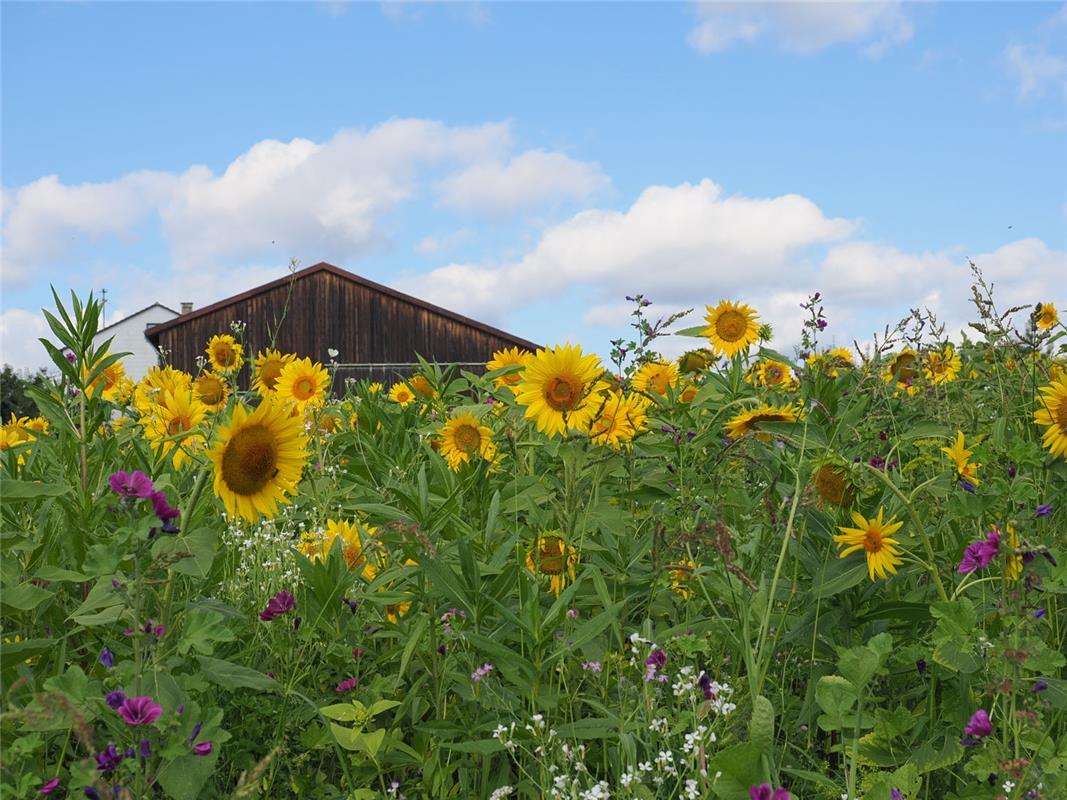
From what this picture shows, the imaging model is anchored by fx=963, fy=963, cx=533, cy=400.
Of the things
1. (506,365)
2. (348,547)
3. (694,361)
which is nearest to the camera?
(348,547)

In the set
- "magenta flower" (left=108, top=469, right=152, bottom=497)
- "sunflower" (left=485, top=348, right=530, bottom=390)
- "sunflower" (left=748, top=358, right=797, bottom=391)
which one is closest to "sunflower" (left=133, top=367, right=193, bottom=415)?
"sunflower" (left=485, top=348, right=530, bottom=390)

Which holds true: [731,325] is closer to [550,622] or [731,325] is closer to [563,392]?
[563,392]

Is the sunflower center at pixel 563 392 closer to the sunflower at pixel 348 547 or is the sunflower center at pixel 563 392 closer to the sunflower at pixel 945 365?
the sunflower at pixel 348 547

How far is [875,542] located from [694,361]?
2.47 m

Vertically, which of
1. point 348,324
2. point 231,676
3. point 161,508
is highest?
point 348,324

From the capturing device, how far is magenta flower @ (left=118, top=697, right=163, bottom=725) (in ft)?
6.03

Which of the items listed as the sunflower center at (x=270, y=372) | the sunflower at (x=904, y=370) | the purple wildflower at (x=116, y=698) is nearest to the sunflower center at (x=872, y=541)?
the purple wildflower at (x=116, y=698)

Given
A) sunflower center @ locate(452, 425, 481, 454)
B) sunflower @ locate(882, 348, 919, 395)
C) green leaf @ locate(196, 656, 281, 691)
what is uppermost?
sunflower @ locate(882, 348, 919, 395)

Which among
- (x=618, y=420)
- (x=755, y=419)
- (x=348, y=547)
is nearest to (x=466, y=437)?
(x=618, y=420)

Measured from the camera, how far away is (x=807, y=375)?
3.37 meters

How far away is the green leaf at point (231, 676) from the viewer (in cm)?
212

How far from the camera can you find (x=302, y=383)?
5.67 metres

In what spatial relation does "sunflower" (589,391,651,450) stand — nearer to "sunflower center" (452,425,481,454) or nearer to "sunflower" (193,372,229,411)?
"sunflower center" (452,425,481,454)

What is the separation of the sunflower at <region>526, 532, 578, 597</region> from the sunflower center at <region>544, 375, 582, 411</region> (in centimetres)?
50
